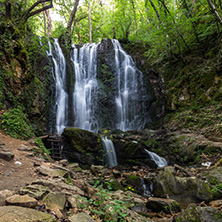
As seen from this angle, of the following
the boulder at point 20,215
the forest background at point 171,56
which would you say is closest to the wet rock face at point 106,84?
the forest background at point 171,56

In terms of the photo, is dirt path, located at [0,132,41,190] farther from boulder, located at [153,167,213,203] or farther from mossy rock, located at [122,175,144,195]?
boulder, located at [153,167,213,203]

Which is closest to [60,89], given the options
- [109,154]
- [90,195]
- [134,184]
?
[109,154]

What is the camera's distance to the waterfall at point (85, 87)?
528 inches

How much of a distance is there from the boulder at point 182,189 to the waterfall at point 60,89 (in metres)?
8.39

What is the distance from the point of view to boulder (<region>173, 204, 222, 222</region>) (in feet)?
9.48

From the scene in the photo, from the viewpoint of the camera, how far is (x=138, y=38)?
16.6m

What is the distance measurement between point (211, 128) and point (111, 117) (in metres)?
7.98

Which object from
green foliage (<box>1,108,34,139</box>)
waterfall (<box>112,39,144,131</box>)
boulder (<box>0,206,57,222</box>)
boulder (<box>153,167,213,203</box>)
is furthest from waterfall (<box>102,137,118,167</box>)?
boulder (<box>0,206,57,222</box>)

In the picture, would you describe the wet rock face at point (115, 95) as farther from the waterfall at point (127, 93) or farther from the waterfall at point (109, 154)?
the waterfall at point (109, 154)

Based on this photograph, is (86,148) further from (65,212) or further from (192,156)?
(65,212)

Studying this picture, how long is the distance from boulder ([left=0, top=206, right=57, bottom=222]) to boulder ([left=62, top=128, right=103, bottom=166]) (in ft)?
20.3

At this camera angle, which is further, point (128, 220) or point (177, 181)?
point (177, 181)

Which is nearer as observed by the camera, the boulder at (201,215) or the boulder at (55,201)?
the boulder at (55,201)

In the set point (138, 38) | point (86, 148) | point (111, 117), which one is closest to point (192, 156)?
point (86, 148)
